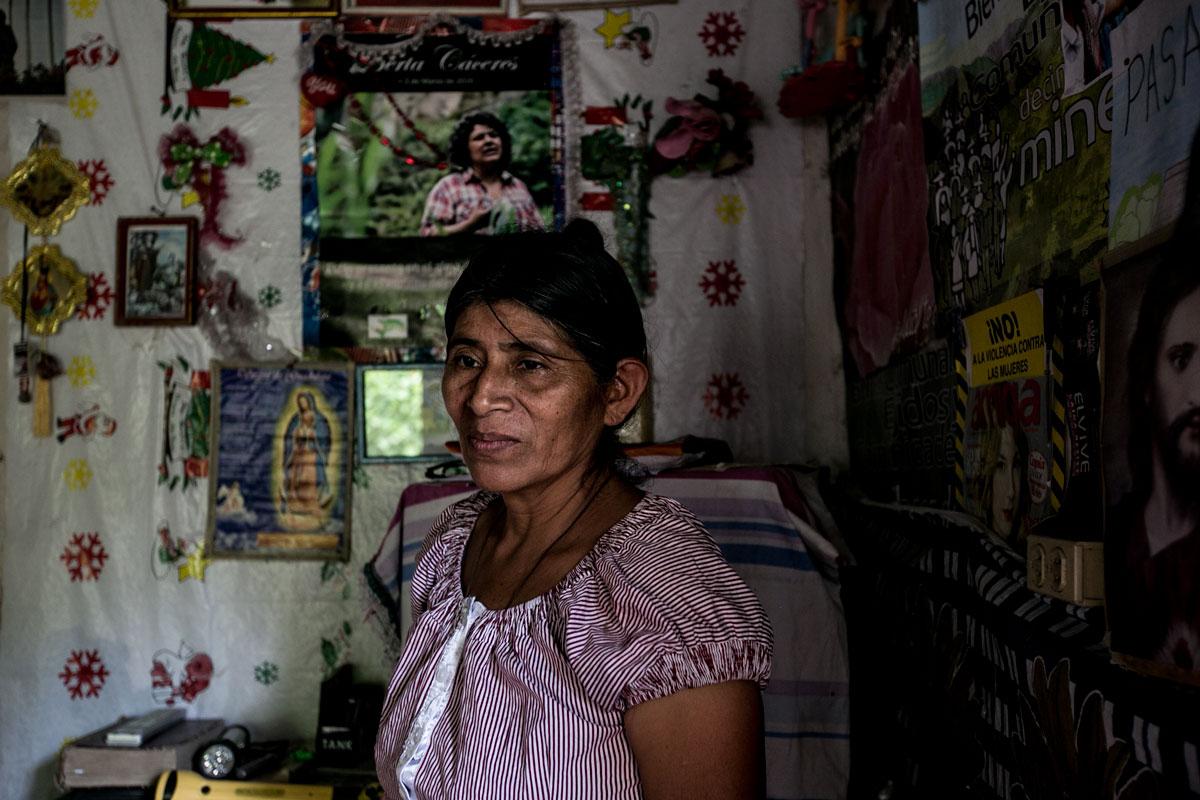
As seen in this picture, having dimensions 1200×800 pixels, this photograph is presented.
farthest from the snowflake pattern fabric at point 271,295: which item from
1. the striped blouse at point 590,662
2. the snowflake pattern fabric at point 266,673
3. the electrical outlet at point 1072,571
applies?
the electrical outlet at point 1072,571

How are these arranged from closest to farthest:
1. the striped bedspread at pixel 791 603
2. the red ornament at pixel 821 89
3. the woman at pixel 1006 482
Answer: the woman at pixel 1006 482 < the striped bedspread at pixel 791 603 < the red ornament at pixel 821 89

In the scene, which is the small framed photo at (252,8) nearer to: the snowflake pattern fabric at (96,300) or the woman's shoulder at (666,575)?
the snowflake pattern fabric at (96,300)

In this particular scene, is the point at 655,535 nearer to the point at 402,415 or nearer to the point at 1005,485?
the point at 1005,485

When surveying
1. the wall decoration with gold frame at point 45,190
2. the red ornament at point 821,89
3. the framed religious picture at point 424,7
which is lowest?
the wall decoration with gold frame at point 45,190

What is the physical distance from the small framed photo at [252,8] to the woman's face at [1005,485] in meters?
2.37

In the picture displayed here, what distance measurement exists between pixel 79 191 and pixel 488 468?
229 centimetres

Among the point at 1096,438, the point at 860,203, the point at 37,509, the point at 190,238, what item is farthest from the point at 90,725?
the point at 1096,438

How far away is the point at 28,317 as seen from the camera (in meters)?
2.89

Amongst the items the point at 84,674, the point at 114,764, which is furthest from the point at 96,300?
the point at 114,764

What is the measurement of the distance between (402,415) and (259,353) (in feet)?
1.59

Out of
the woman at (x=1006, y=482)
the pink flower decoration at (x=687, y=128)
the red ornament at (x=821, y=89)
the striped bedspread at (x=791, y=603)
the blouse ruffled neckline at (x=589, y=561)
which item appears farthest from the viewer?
the pink flower decoration at (x=687, y=128)

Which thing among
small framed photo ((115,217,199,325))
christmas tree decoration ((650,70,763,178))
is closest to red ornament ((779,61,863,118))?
christmas tree decoration ((650,70,763,178))

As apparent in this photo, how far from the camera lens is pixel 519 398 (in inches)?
49.1

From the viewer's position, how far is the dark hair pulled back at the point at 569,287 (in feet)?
4.00
